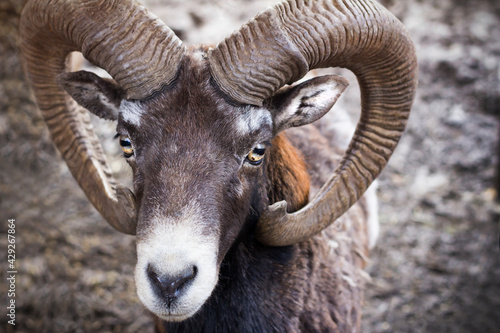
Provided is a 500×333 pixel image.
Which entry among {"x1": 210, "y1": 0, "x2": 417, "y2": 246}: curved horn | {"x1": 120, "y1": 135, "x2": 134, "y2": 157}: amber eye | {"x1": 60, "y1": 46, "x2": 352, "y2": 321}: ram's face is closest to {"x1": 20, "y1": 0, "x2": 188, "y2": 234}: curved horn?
{"x1": 60, "y1": 46, "x2": 352, "y2": 321}: ram's face

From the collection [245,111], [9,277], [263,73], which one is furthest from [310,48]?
[9,277]

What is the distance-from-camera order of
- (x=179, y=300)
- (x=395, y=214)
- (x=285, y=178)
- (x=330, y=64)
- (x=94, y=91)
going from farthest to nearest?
(x=395, y=214), (x=285, y=178), (x=94, y=91), (x=330, y=64), (x=179, y=300)

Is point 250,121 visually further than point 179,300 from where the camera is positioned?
Yes

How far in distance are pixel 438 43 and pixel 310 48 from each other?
791cm

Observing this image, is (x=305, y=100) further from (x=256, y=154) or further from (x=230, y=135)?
(x=230, y=135)

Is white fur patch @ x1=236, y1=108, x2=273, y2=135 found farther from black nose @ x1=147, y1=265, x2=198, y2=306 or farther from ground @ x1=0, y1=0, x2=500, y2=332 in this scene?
ground @ x1=0, y1=0, x2=500, y2=332

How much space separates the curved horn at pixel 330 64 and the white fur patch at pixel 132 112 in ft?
1.91

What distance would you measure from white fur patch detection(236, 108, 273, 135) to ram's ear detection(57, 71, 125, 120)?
101cm

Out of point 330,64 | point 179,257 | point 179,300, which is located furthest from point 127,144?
point 330,64

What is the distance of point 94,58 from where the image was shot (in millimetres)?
3463

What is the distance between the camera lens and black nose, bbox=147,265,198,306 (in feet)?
9.47

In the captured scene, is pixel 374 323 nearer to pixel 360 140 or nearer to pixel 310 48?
pixel 360 140

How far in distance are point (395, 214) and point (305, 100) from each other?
4.99m

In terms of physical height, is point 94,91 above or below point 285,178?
above
